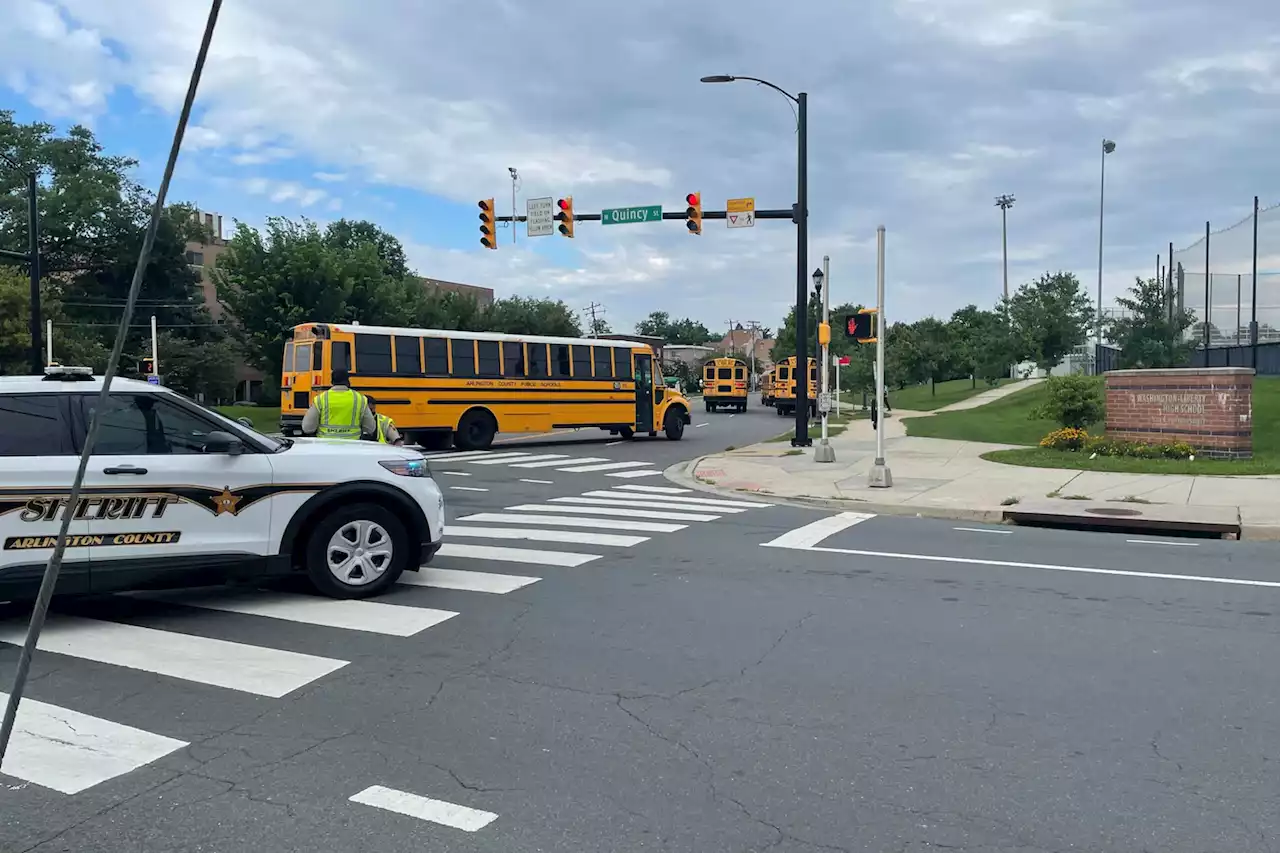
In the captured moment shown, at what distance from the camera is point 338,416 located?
9859mm

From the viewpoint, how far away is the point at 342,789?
404 centimetres

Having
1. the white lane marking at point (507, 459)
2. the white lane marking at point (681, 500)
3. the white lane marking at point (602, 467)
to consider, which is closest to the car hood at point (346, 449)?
the white lane marking at point (681, 500)

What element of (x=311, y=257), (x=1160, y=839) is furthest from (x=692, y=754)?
(x=311, y=257)

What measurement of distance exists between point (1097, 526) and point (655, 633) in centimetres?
761

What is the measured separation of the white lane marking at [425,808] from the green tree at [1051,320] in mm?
43004

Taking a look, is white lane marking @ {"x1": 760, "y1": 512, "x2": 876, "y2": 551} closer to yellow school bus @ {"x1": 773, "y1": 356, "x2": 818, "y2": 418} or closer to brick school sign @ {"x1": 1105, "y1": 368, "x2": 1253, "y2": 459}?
brick school sign @ {"x1": 1105, "y1": 368, "x2": 1253, "y2": 459}

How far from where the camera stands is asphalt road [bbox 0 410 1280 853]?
12.2ft

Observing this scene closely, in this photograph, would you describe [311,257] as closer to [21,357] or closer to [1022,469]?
[21,357]

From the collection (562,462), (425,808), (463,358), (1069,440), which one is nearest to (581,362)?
(463,358)

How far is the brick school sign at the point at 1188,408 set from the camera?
56.5ft

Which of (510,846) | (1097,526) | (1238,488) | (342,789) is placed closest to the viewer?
(510,846)

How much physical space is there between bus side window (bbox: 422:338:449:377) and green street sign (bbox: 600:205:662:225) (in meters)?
5.08

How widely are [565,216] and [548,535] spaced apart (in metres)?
15.4

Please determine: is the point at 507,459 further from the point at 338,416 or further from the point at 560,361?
the point at 338,416
